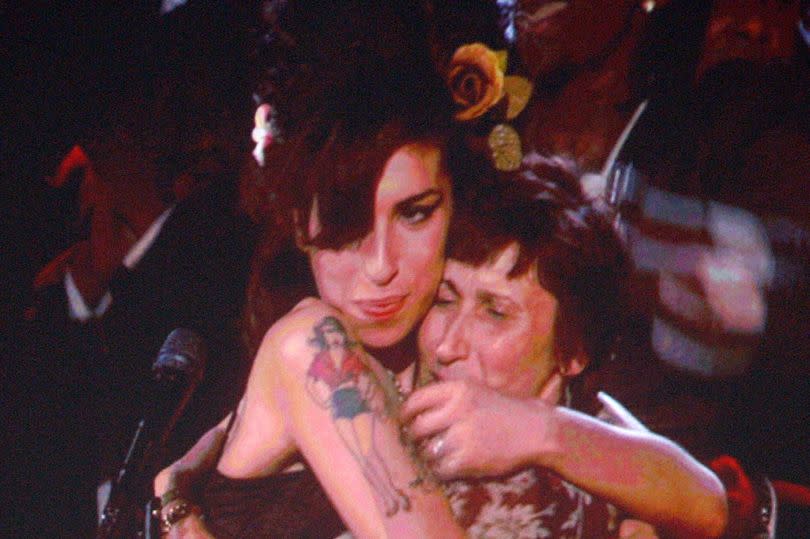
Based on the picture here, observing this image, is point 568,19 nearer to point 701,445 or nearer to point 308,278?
point 308,278

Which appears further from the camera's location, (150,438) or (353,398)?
(353,398)

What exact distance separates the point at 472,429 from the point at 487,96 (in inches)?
27.6

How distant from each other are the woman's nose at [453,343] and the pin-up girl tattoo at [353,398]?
8.6 inches

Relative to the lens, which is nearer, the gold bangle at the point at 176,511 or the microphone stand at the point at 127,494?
the microphone stand at the point at 127,494

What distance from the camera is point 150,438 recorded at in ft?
4.95

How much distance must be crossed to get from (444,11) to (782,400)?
1.17 metres

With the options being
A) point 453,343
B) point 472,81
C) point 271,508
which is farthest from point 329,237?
point 271,508

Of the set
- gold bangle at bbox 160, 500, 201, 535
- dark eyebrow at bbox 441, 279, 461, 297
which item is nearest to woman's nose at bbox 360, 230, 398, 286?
dark eyebrow at bbox 441, 279, 461, 297

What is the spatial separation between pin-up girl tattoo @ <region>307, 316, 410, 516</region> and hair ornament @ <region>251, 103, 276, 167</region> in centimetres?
49

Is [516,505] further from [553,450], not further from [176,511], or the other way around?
[176,511]

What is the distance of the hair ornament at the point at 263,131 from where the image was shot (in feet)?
6.77

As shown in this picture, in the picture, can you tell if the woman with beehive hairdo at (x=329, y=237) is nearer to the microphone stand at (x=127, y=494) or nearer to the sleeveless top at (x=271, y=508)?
the sleeveless top at (x=271, y=508)

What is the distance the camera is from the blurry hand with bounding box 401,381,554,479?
1.89 m

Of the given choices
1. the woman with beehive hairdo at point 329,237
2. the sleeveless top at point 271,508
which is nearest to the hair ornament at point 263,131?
the woman with beehive hairdo at point 329,237
